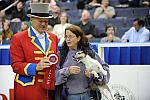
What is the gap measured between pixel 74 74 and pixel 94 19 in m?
6.91

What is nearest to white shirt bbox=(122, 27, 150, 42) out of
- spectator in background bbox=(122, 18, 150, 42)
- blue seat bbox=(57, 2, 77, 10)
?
spectator in background bbox=(122, 18, 150, 42)

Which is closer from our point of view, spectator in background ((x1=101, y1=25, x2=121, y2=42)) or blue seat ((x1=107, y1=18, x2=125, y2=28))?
spectator in background ((x1=101, y1=25, x2=121, y2=42))

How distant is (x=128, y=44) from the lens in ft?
25.7

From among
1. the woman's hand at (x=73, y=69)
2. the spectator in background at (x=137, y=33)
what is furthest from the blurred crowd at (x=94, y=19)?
the woman's hand at (x=73, y=69)

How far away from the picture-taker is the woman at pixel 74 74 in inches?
219

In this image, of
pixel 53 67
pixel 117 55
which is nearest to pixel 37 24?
pixel 53 67

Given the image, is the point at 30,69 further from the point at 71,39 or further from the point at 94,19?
the point at 94,19

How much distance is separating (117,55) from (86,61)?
2342mm

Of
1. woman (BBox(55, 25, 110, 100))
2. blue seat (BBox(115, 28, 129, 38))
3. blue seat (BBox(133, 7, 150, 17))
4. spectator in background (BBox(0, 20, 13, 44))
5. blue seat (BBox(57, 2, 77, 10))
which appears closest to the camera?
woman (BBox(55, 25, 110, 100))

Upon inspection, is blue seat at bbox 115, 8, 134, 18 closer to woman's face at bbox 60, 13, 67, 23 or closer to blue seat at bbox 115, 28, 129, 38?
blue seat at bbox 115, 28, 129, 38

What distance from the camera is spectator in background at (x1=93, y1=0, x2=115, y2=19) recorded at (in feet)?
40.3

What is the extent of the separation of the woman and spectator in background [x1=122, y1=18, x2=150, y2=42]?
4918 mm

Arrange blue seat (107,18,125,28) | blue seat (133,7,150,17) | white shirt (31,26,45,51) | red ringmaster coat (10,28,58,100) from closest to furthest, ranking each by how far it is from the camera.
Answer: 1. red ringmaster coat (10,28,58,100)
2. white shirt (31,26,45,51)
3. blue seat (107,18,125,28)
4. blue seat (133,7,150,17)

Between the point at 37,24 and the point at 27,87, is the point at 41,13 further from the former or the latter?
the point at 27,87
